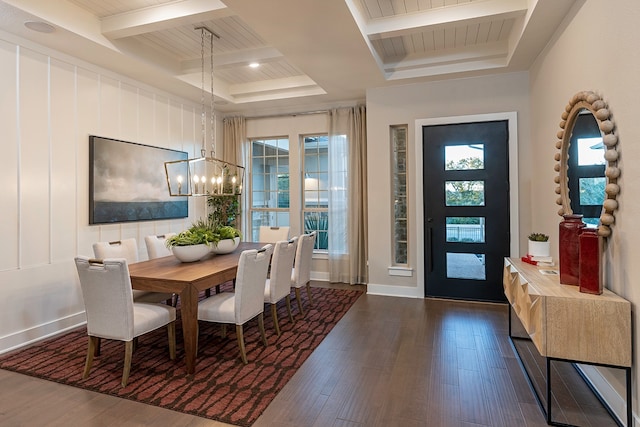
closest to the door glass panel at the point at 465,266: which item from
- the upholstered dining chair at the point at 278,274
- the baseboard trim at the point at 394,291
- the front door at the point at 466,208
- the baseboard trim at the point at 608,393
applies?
the front door at the point at 466,208

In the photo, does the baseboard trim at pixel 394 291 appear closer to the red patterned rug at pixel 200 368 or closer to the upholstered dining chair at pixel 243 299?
the red patterned rug at pixel 200 368

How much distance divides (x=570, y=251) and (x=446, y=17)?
244cm

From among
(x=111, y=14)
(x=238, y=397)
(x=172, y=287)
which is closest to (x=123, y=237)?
(x=172, y=287)

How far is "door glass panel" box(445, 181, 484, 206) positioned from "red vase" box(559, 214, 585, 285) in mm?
2063

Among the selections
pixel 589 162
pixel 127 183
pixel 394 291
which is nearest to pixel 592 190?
pixel 589 162

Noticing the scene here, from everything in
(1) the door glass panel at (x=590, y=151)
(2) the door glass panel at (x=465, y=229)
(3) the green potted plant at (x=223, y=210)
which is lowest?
(2) the door glass panel at (x=465, y=229)

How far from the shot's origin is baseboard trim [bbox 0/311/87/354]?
3162 mm

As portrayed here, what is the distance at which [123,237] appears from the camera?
4367mm

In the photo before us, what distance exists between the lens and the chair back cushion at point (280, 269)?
3.41 m

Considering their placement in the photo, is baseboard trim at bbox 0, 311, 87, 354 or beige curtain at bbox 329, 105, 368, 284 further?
beige curtain at bbox 329, 105, 368, 284

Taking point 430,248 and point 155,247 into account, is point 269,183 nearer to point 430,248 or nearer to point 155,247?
point 155,247

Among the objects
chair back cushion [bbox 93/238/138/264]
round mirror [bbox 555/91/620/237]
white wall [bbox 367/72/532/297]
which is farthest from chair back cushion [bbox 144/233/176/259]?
round mirror [bbox 555/91/620/237]

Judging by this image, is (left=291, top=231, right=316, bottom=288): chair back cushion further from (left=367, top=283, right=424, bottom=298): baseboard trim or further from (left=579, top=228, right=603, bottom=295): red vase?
(left=579, top=228, right=603, bottom=295): red vase

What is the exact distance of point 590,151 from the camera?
2.51m
